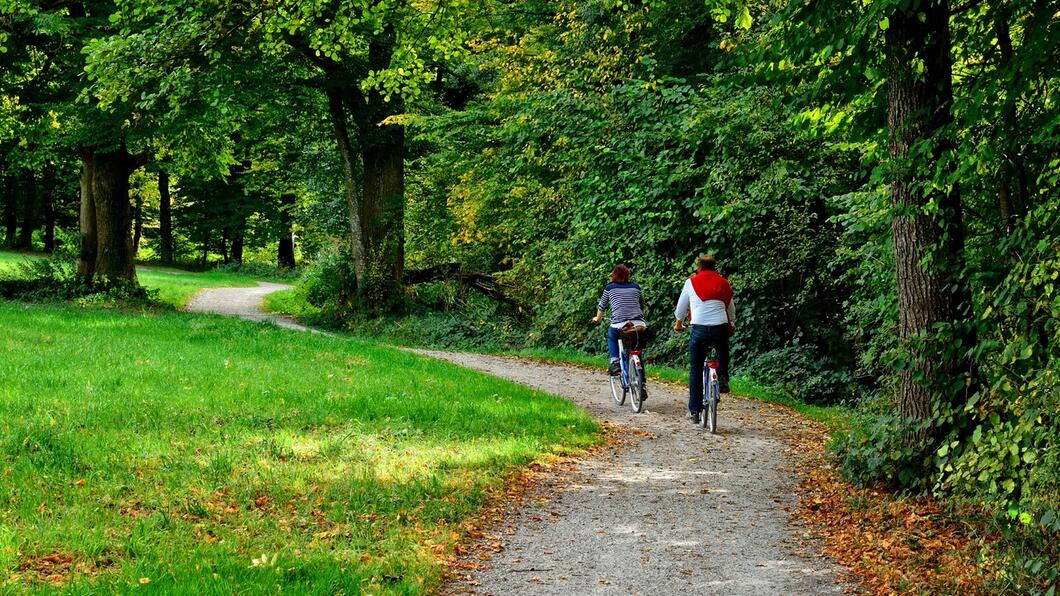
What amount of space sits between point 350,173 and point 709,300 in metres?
17.2

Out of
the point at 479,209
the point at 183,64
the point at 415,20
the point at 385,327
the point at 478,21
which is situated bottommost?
the point at 385,327

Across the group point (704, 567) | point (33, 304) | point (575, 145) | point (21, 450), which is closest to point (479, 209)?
point (575, 145)

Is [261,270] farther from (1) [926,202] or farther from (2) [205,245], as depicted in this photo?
(1) [926,202]

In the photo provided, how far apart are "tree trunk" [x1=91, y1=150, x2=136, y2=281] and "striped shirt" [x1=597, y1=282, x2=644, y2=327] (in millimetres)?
18571

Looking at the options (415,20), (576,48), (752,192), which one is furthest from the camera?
(576,48)

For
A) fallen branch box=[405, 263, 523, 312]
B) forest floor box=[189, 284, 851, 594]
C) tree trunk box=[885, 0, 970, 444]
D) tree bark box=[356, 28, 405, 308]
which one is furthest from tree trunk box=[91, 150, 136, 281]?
tree trunk box=[885, 0, 970, 444]

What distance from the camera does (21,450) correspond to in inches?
304

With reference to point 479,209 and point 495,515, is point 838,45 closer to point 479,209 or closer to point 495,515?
point 495,515

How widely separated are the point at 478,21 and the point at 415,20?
888 cm

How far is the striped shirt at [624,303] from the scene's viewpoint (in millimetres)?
12625

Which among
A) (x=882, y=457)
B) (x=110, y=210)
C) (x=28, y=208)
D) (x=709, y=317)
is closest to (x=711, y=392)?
(x=709, y=317)

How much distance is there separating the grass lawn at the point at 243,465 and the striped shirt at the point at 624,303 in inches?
56.6

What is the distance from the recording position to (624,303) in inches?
498

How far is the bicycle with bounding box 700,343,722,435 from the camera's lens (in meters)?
10.9
